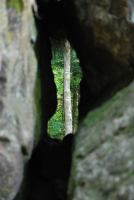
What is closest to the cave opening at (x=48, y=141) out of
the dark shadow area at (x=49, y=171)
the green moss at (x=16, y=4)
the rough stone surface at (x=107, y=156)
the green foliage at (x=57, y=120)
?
the dark shadow area at (x=49, y=171)

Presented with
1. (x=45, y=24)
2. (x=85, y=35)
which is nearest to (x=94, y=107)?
(x=85, y=35)

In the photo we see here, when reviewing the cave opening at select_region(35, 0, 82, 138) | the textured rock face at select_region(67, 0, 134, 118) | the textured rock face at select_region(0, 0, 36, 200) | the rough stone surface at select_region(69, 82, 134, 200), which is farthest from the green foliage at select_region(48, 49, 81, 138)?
the rough stone surface at select_region(69, 82, 134, 200)

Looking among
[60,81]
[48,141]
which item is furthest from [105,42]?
[60,81]

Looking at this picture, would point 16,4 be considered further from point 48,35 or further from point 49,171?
point 49,171

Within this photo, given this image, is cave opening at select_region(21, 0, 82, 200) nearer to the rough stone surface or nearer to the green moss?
the green moss

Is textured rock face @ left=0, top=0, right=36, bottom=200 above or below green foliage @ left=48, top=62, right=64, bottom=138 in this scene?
above

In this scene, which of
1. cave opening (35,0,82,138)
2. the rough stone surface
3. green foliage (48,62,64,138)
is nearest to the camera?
the rough stone surface
